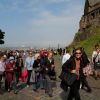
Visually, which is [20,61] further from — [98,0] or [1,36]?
[98,0]

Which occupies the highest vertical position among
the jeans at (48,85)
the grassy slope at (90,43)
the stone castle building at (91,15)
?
the stone castle building at (91,15)

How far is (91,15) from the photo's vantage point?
79.7 metres

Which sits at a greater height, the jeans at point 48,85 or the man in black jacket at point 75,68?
the man in black jacket at point 75,68

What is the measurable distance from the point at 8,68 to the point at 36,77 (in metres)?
1.31

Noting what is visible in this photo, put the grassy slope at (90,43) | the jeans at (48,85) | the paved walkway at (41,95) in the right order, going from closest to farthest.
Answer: the paved walkway at (41,95) < the jeans at (48,85) < the grassy slope at (90,43)

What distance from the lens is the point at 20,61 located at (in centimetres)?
1862

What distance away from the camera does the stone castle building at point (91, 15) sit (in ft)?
248

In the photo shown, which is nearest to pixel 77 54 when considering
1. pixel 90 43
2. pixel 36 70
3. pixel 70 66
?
pixel 70 66

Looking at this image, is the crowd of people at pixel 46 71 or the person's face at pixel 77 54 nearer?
the person's face at pixel 77 54

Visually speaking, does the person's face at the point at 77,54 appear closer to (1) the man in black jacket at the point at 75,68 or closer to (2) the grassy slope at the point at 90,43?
(1) the man in black jacket at the point at 75,68

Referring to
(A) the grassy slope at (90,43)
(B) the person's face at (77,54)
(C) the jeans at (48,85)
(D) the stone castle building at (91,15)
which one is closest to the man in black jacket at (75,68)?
(B) the person's face at (77,54)

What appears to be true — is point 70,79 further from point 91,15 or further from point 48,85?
point 91,15

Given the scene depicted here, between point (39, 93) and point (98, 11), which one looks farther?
point (98, 11)

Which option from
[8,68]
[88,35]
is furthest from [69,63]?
[88,35]
